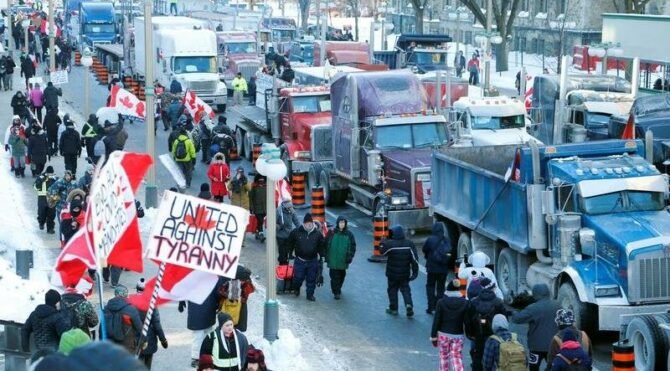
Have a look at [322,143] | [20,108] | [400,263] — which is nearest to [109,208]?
[400,263]

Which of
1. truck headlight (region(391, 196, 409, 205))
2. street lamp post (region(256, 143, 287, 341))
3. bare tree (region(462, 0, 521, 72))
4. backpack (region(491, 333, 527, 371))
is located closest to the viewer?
backpack (region(491, 333, 527, 371))

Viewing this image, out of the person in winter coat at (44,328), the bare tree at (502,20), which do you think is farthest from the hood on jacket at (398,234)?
the bare tree at (502,20)

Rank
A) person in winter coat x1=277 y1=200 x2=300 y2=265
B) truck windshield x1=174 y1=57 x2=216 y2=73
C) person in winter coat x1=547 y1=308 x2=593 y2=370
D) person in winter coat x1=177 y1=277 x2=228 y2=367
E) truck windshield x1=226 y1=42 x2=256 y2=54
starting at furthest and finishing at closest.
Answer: truck windshield x1=226 y1=42 x2=256 y2=54, truck windshield x1=174 y1=57 x2=216 y2=73, person in winter coat x1=277 y1=200 x2=300 y2=265, person in winter coat x1=177 y1=277 x2=228 y2=367, person in winter coat x1=547 y1=308 x2=593 y2=370

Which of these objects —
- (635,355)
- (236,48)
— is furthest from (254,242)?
(236,48)

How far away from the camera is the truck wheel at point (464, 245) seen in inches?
888

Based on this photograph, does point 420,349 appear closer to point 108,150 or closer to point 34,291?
point 34,291

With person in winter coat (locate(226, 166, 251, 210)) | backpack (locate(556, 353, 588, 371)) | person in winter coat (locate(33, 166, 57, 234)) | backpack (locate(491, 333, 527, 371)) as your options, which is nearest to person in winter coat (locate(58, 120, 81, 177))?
person in winter coat (locate(33, 166, 57, 234))

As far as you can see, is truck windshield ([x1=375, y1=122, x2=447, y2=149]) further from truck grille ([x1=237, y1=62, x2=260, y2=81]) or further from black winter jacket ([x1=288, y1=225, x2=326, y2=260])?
truck grille ([x1=237, y1=62, x2=260, y2=81])

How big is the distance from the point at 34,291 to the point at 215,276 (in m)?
6.00

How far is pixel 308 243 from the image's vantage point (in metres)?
21.4

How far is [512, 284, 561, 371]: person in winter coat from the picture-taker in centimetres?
1662

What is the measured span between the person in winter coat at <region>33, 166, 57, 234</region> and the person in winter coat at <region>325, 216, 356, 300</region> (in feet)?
23.0

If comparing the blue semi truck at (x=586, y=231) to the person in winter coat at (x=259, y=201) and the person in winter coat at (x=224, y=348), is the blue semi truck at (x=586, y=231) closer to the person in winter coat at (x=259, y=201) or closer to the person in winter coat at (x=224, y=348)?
the person in winter coat at (x=259, y=201)

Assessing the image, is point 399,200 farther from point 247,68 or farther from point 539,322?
point 247,68
